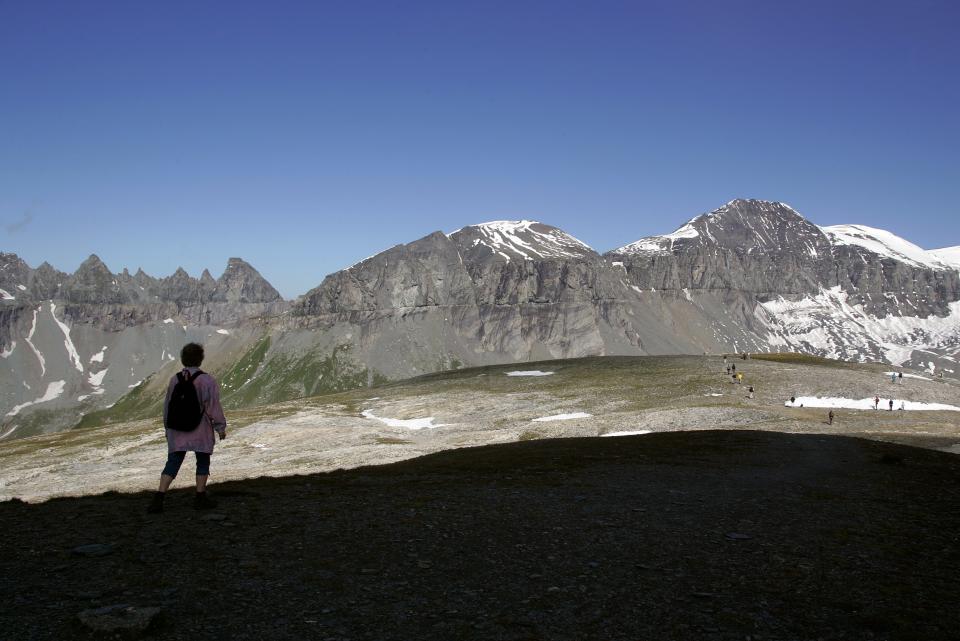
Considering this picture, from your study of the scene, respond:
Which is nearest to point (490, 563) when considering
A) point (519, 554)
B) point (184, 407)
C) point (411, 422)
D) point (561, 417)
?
point (519, 554)

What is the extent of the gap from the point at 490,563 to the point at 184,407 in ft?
30.4

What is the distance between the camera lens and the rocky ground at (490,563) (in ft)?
36.6

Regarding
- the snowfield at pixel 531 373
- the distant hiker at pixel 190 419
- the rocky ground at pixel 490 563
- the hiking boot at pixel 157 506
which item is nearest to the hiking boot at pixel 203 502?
the distant hiker at pixel 190 419

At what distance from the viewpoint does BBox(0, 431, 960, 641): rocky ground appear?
1115cm

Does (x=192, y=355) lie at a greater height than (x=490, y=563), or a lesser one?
greater

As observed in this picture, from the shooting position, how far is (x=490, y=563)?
14.4 m

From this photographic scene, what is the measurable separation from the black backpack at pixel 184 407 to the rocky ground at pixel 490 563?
2.43 metres

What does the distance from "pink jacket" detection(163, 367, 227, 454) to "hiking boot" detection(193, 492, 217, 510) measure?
1.27 metres

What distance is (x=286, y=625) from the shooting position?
1077 cm

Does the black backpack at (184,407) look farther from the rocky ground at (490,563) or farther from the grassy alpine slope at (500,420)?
the grassy alpine slope at (500,420)

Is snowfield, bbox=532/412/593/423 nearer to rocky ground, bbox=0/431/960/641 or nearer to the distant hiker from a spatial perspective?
rocky ground, bbox=0/431/960/641

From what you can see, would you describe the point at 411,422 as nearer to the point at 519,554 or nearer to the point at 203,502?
the point at 203,502

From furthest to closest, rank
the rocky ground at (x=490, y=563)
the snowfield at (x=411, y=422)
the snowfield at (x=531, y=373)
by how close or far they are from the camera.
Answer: the snowfield at (x=531, y=373) → the snowfield at (x=411, y=422) → the rocky ground at (x=490, y=563)

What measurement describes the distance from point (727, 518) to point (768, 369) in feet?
295
